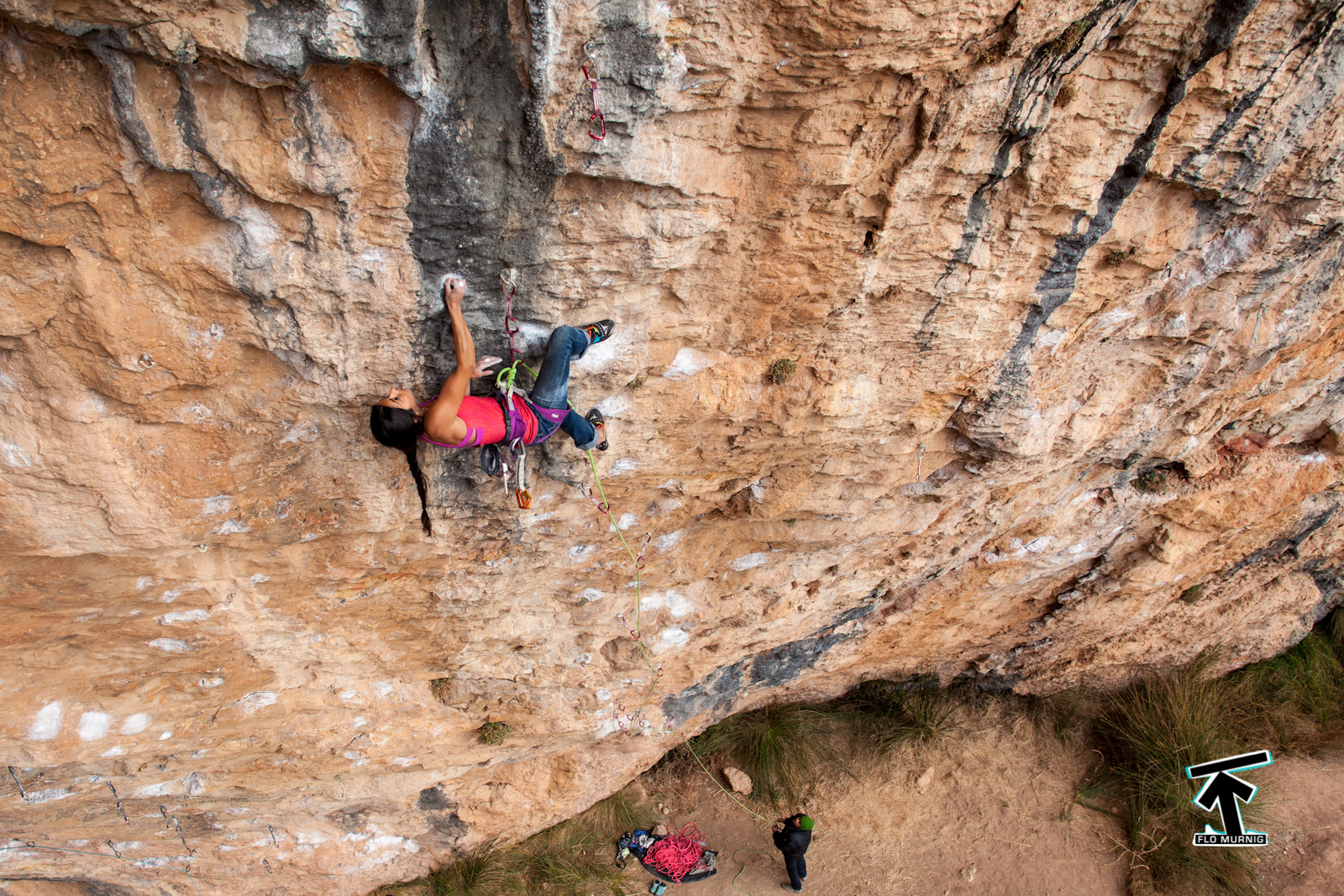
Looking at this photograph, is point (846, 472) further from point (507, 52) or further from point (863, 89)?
point (507, 52)

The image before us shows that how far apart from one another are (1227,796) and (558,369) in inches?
261

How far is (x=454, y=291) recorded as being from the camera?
2.36 meters

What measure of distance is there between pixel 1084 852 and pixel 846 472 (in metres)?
4.60

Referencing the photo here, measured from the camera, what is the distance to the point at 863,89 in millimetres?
2217

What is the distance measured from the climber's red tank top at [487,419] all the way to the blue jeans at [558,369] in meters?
0.06

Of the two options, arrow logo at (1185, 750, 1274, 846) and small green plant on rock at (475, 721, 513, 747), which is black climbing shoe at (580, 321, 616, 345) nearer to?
small green plant on rock at (475, 721, 513, 747)

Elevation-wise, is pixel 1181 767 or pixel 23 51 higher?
pixel 23 51

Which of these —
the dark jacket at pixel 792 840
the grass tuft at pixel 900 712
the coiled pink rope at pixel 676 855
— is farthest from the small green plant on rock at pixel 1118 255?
the coiled pink rope at pixel 676 855

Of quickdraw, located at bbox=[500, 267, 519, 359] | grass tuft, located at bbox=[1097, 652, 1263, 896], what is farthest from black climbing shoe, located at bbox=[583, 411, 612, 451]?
grass tuft, located at bbox=[1097, 652, 1263, 896]

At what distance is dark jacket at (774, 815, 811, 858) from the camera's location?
5512 millimetres

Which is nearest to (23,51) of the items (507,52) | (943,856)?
(507,52)

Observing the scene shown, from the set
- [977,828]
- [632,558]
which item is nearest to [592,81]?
[632,558]

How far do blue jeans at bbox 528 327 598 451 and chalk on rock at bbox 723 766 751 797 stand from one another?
4678mm

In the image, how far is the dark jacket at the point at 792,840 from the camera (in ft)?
18.1
